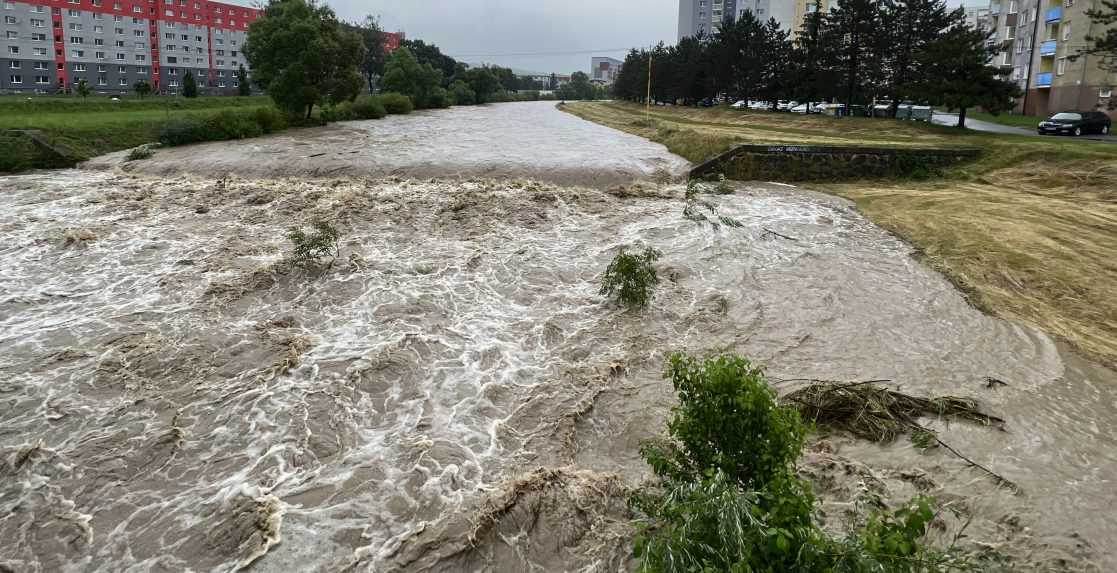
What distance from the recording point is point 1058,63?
162ft

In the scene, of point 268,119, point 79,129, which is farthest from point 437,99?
point 79,129

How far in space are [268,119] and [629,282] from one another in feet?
88.3

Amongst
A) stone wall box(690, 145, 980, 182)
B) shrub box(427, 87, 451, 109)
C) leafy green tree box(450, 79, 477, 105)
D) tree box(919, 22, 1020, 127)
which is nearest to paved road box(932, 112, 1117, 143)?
tree box(919, 22, 1020, 127)

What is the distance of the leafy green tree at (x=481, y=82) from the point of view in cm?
9006

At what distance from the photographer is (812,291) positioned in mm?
11242

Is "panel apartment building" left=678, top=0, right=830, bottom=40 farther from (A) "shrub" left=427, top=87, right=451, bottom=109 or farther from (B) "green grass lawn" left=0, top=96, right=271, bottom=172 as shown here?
(B) "green grass lawn" left=0, top=96, right=271, bottom=172

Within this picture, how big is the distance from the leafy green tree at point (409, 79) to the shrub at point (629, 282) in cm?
5448

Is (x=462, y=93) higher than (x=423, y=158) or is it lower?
higher

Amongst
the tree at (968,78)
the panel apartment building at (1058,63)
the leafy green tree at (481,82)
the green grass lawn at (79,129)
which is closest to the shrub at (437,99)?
the leafy green tree at (481,82)

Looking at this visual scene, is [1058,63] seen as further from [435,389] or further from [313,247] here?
[435,389]

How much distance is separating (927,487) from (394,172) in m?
17.8

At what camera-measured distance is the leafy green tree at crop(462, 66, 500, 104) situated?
295 ft

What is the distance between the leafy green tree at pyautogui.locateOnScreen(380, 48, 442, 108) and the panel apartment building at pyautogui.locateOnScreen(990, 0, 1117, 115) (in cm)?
4673

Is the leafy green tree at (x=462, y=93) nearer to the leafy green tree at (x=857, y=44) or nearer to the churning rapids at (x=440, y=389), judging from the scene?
the leafy green tree at (x=857, y=44)
